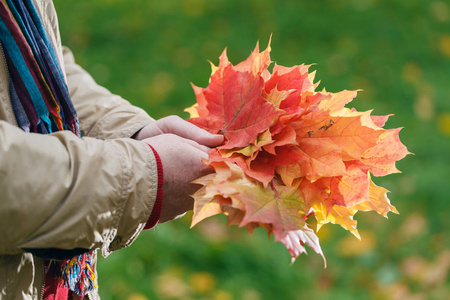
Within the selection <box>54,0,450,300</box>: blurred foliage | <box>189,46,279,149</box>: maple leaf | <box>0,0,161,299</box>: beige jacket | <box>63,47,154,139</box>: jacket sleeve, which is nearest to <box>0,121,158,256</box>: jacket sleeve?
<box>0,0,161,299</box>: beige jacket

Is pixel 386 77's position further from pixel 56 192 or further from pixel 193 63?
pixel 56 192

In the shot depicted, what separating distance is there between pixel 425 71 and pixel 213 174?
3490mm

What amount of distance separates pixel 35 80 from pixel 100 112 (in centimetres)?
45

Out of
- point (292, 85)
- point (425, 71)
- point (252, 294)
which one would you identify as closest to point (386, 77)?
point (425, 71)

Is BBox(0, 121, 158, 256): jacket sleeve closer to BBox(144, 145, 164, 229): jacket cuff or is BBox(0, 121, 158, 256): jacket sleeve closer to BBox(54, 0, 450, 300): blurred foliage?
BBox(144, 145, 164, 229): jacket cuff

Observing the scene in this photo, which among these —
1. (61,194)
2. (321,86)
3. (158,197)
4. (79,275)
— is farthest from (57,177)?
(321,86)

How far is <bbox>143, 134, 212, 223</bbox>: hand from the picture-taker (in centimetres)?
115

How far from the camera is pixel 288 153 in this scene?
46.9 inches

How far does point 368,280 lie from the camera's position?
8.50ft

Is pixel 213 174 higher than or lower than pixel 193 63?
higher

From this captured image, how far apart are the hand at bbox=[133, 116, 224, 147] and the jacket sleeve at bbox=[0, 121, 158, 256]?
192mm

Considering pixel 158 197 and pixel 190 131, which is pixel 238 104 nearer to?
pixel 190 131

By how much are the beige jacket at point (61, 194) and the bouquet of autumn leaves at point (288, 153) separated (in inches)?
6.0

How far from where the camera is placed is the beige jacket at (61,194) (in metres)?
0.96
